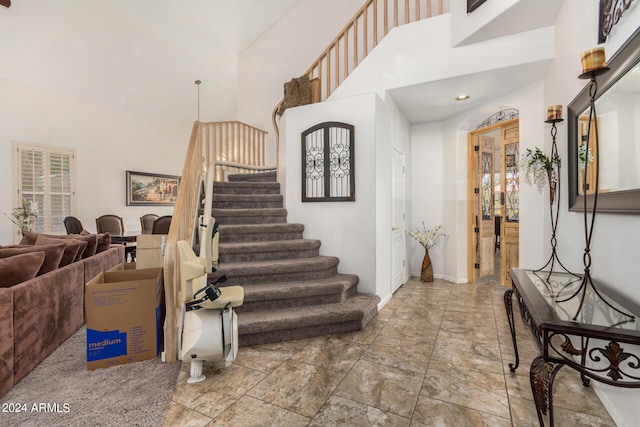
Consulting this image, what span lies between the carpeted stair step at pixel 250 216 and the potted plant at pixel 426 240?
7.56 feet

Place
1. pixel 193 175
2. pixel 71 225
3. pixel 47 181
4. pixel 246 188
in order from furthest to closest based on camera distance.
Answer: pixel 47 181 → pixel 71 225 → pixel 246 188 → pixel 193 175

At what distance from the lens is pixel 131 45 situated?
5969 mm

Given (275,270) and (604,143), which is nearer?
(604,143)

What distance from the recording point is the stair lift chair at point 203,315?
6.69ft

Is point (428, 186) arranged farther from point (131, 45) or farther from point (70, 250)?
point (131, 45)

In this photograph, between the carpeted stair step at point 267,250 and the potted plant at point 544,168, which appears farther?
the carpeted stair step at point 267,250

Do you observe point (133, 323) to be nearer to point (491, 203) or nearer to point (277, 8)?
point (491, 203)

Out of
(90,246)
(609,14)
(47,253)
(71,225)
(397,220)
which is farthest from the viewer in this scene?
(71,225)

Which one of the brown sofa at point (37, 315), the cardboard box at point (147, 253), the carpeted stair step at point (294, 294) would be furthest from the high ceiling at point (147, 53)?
the brown sofa at point (37, 315)

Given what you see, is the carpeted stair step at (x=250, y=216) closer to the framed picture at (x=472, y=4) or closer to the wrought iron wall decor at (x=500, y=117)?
the framed picture at (x=472, y=4)

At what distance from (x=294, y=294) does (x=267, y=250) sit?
0.73 metres

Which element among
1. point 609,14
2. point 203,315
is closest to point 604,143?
point 609,14

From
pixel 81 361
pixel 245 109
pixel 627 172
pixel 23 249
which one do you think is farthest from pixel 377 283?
pixel 245 109

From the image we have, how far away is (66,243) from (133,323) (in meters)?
1.15
